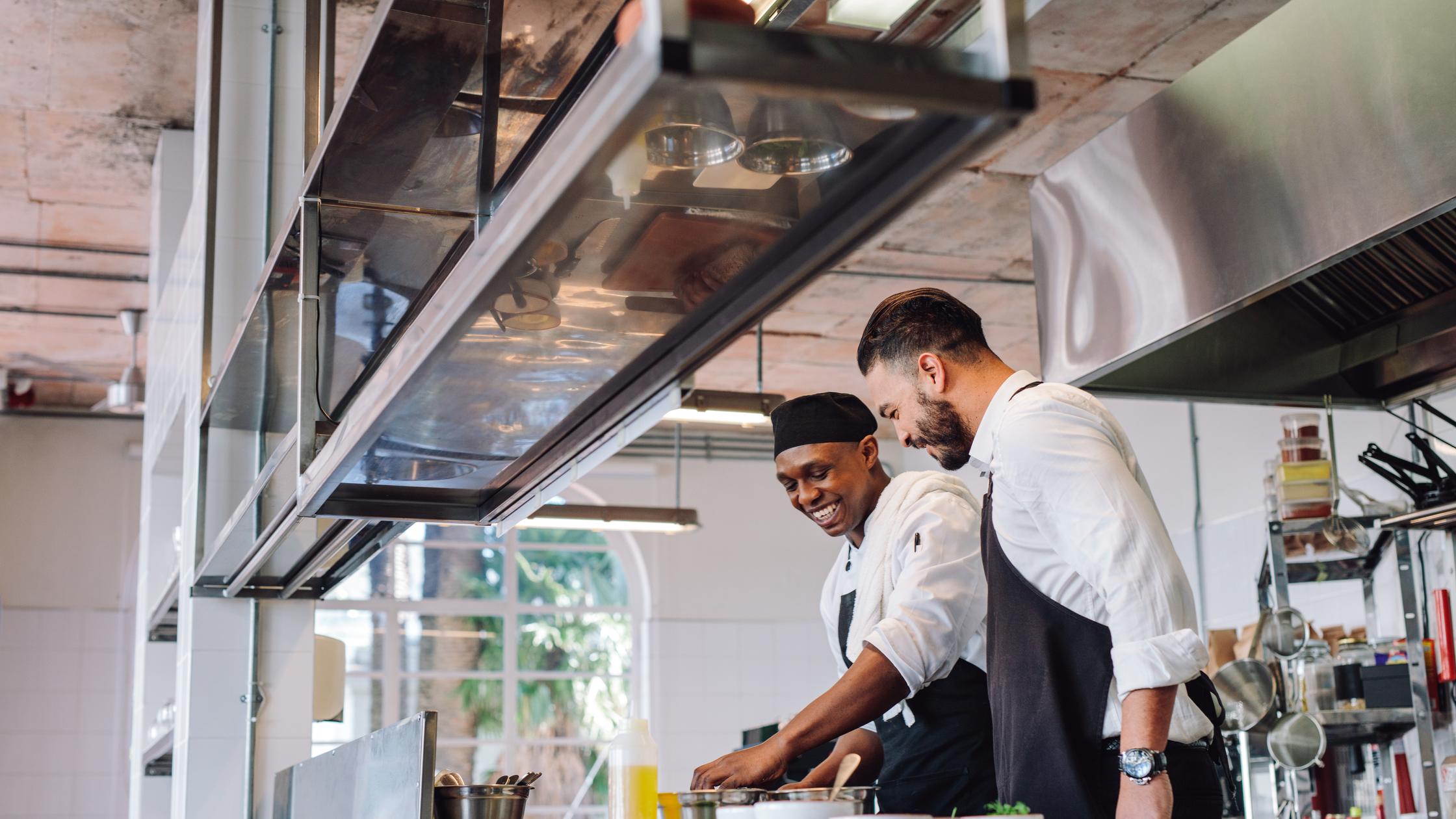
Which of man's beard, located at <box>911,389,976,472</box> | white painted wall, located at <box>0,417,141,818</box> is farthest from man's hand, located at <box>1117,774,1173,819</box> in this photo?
white painted wall, located at <box>0,417,141,818</box>

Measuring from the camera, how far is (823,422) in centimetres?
270

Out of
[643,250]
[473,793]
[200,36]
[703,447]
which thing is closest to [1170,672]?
[643,250]

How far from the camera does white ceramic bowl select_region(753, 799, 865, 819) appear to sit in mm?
1571

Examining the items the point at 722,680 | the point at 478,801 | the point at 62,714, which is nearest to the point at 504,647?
the point at 722,680

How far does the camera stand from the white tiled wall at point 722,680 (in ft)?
30.7

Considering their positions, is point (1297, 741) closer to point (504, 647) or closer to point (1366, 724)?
point (1366, 724)

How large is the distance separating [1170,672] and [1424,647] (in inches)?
101

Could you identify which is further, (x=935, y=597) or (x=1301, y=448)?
(x=1301, y=448)

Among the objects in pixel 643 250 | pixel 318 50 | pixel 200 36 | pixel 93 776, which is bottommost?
pixel 93 776

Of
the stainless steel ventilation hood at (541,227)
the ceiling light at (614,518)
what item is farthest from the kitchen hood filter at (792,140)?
the ceiling light at (614,518)

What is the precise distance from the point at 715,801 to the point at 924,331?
73cm

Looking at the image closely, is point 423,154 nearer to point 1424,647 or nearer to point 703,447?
point 1424,647

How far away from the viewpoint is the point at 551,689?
956 centimetres

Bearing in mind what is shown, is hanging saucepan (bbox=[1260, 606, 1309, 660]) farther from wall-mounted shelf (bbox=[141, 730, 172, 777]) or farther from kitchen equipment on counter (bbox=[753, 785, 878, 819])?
wall-mounted shelf (bbox=[141, 730, 172, 777])
